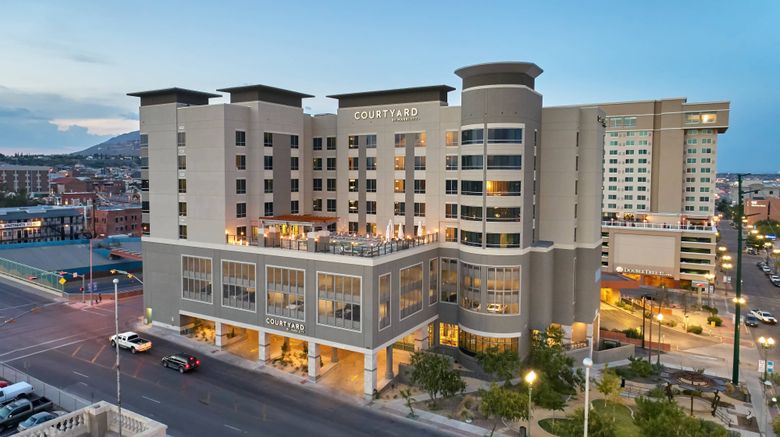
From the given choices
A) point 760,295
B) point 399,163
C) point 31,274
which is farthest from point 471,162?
point 31,274

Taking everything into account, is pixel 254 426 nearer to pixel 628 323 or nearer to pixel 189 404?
pixel 189 404

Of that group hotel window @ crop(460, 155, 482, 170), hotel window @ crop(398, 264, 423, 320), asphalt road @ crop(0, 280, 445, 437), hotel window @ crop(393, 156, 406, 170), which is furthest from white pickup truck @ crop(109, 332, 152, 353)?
hotel window @ crop(460, 155, 482, 170)

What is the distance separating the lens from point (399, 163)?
60.0 meters

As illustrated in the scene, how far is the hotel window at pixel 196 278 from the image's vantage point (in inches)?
2231

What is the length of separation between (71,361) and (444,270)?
39480 millimetres

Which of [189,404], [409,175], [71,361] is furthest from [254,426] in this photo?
[409,175]

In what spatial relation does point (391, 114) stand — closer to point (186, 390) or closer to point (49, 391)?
point (186, 390)

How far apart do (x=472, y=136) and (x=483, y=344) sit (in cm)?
2166

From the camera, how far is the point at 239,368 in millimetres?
50906

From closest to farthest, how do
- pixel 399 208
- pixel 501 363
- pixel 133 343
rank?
pixel 501 363 → pixel 133 343 → pixel 399 208

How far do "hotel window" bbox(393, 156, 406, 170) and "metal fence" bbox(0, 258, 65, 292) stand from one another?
55272 millimetres

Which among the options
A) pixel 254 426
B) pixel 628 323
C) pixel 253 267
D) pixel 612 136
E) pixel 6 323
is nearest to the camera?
pixel 254 426

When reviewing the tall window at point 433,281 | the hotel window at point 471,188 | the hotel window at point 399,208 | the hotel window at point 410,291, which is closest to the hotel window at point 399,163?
the hotel window at point 399,208

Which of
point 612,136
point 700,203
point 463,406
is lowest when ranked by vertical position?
point 463,406
